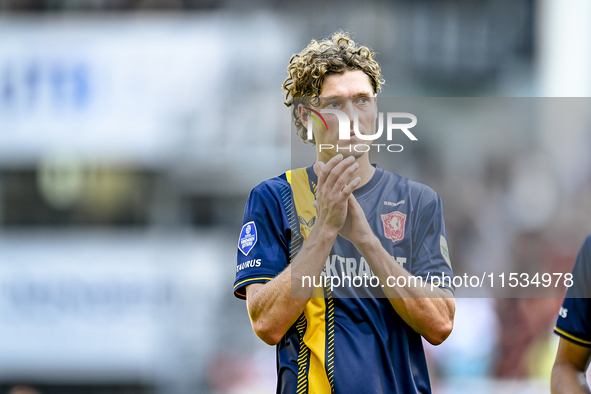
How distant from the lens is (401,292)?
2.29 m

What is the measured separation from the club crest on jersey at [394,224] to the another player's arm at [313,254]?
0.94 ft

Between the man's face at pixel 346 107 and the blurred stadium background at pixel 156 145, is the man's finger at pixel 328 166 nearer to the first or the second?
the man's face at pixel 346 107

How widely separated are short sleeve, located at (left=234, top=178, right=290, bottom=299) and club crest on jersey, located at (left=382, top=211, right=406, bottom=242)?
0.37 meters

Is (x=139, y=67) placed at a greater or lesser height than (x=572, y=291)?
greater

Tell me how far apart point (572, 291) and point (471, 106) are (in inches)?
61.3

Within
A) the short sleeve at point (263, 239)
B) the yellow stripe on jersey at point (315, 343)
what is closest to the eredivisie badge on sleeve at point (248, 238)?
the short sleeve at point (263, 239)

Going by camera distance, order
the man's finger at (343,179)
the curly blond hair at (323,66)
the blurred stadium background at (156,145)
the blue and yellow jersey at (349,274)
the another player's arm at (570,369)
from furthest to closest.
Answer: the blurred stadium background at (156,145), the another player's arm at (570,369), the curly blond hair at (323,66), the blue and yellow jersey at (349,274), the man's finger at (343,179)

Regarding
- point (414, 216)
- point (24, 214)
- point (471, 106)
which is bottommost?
point (24, 214)

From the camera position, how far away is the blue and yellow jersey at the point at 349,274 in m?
2.36

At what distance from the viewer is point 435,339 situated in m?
2.36

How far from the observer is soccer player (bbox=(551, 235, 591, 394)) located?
2.66 metres

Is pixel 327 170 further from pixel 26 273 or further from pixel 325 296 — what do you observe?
pixel 26 273

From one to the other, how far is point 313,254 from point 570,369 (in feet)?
4.07

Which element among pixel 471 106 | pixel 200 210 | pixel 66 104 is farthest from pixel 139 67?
pixel 471 106
